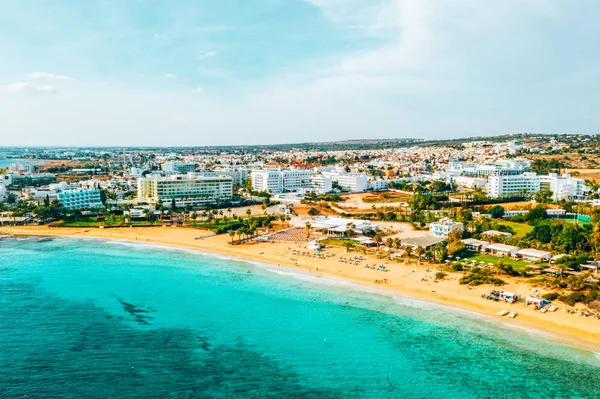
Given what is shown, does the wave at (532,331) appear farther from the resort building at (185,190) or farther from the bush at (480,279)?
the resort building at (185,190)

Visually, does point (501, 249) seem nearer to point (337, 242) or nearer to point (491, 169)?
point (337, 242)

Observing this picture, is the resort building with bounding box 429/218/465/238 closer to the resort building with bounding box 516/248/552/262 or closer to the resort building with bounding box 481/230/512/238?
the resort building with bounding box 481/230/512/238

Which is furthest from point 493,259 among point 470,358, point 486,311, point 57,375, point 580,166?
point 580,166

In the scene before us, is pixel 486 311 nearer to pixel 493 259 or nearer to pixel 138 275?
pixel 493 259

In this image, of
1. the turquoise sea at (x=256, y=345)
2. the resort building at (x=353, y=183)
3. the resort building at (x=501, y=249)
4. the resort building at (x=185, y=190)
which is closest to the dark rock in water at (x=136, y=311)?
the turquoise sea at (x=256, y=345)

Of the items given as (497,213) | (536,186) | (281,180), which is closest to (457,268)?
(497,213)

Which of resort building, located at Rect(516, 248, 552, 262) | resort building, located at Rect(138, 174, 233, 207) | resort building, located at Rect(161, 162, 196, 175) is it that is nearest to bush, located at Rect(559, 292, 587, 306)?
resort building, located at Rect(516, 248, 552, 262)

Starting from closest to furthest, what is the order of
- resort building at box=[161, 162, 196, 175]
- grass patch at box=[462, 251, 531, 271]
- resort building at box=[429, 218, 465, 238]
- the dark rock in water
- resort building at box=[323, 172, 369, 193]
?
Result: the dark rock in water → grass patch at box=[462, 251, 531, 271] → resort building at box=[429, 218, 465, 238] → resort building at box=[323, 172, 369, 193] → resort building at box=[161, 162, 196, 175]
